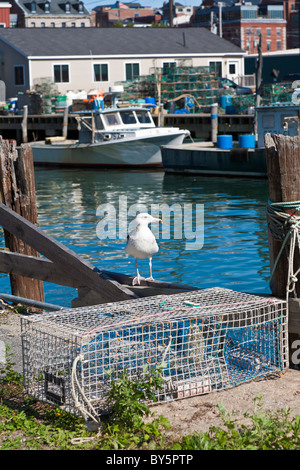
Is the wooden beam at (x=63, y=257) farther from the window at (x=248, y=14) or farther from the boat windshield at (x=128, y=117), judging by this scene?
the window at (x=248, y=14)

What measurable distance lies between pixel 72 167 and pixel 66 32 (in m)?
A: 27.5

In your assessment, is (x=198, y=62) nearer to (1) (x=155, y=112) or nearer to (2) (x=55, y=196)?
(1) (x=155, y=112)

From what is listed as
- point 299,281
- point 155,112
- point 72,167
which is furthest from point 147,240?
point 155,112

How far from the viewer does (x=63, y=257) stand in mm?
7203

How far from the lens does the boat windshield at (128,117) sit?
110 feet

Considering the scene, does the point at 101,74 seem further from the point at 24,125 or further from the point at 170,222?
the point at 170,222

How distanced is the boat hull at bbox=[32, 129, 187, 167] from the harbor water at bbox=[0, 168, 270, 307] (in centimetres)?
63

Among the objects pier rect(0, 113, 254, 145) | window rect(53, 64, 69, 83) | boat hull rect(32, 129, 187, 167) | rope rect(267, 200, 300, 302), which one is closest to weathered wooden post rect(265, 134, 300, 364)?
rope rect(267, 200, 300, 302)

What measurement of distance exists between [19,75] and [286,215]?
53.1 m

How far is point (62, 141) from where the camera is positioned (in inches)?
1469

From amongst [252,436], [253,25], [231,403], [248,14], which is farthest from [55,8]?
[252,436]

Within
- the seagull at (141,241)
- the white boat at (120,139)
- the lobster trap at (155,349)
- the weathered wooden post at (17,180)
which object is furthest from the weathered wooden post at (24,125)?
the lobster trap at (155,349)

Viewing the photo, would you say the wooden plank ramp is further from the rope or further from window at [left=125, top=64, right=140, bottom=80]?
window at [left=125, top=64, right=140, bottom=80]

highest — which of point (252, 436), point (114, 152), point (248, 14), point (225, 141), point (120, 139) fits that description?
point (248, 14)
